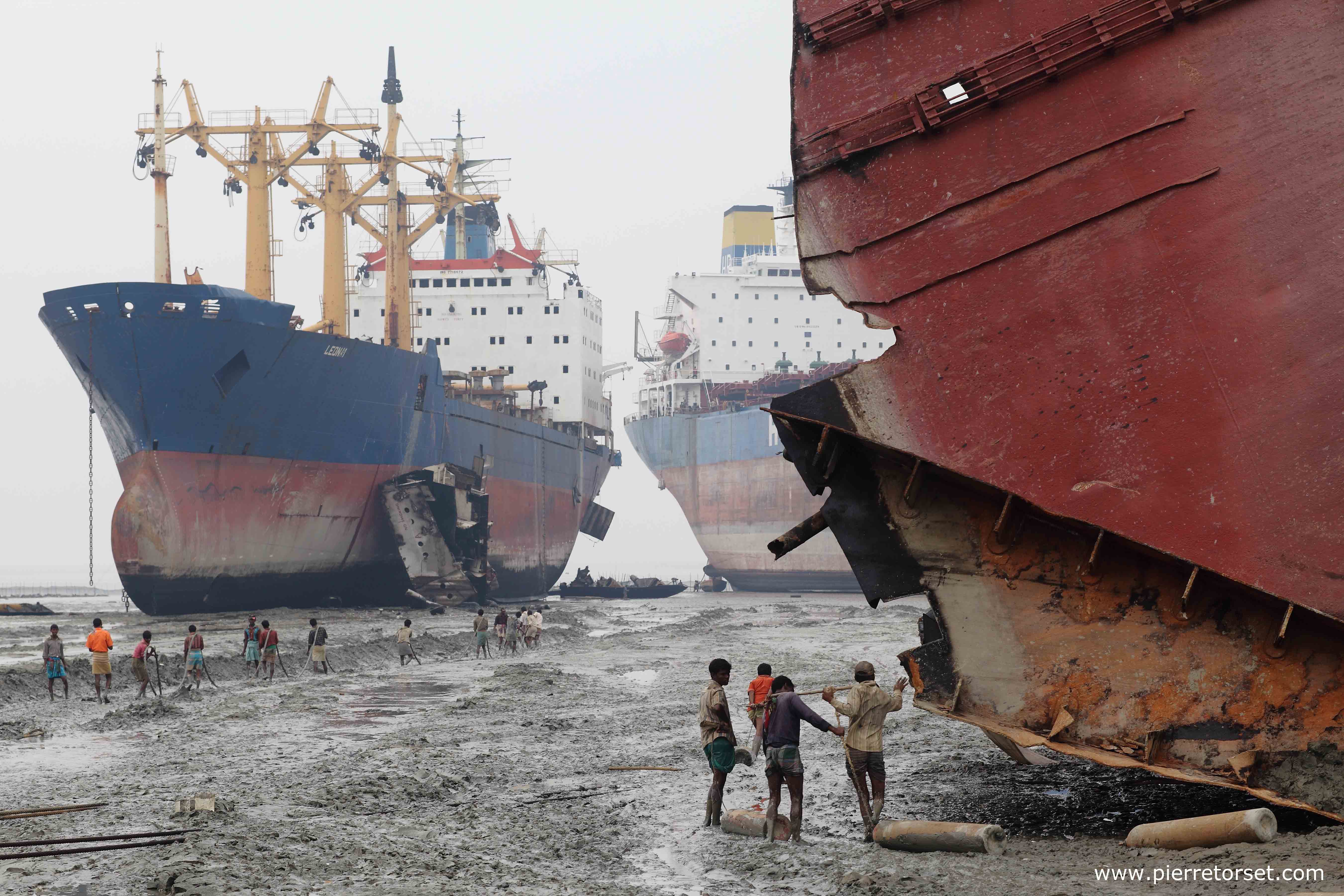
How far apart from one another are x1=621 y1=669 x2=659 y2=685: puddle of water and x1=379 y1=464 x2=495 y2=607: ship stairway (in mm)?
13759

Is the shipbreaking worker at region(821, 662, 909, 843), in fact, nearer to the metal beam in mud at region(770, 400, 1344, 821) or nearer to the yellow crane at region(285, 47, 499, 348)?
the metal beam in mud at region(770, 400, 1344, 821)

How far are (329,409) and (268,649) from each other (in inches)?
483

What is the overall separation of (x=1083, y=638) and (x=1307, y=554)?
114 cm

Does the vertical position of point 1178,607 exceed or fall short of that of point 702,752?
it exceeds it

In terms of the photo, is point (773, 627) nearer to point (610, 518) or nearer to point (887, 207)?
point (887, 207)

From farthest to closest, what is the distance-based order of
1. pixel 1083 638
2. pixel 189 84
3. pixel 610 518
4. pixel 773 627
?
pixel 610 518, pixel 189 84, pixel 773 627, pixel 1083 638

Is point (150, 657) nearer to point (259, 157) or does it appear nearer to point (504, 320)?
point (259, 157)

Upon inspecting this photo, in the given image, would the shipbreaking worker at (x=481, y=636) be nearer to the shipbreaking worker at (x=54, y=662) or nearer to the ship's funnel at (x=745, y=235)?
the shipbreaking worker at (x=54, y=662)

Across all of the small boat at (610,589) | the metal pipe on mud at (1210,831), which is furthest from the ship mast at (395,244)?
the metal pipe on mud at (1210,831)

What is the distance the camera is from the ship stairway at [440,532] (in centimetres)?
3200

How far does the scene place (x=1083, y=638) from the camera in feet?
20.3

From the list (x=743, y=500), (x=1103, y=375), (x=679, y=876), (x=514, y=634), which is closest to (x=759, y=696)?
(x=679, y=876)

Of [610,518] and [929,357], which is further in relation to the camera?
[610,518]

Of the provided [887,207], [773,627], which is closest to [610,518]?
[773,627]
